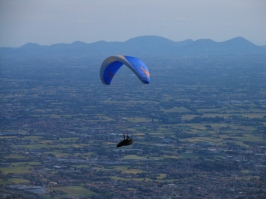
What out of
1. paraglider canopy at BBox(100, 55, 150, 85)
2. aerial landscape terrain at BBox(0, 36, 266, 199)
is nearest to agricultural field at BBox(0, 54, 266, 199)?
aerial landscape terrain at BBox(0, 36, 266, 199)

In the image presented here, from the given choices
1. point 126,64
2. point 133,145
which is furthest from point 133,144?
point 126,64

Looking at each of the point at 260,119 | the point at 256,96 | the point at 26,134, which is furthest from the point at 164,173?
the point at 256,96

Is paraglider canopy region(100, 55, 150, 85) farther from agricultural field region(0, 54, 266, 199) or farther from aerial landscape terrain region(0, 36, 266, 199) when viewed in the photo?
agricultural field region(0, 54, 266, 199)

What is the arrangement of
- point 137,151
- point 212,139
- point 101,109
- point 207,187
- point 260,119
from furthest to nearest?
point 101,109, point 260,119, point 212,139, point 137,151, point 207,187

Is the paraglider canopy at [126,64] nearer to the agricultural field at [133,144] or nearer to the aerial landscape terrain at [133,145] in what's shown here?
→ the aerial landscape terrain at [133,145]

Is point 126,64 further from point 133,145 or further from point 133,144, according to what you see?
point 133,144

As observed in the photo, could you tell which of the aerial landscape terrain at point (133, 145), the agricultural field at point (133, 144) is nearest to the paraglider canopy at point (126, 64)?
the aerial landscape terrain at point (133, 145)

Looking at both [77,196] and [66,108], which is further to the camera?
[66,108]

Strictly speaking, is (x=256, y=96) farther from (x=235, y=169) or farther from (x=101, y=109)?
(x=235, y=169)
